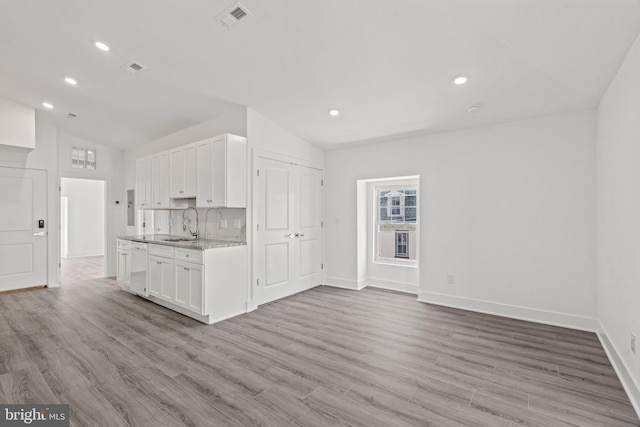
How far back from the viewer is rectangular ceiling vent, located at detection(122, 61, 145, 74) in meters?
3.38

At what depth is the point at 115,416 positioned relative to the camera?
196 cm

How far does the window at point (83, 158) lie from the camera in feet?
19.9

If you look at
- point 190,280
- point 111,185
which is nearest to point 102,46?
point 190,280

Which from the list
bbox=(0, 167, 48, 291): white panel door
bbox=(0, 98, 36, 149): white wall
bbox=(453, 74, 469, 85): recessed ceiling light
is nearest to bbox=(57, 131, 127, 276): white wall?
bbox=(0, 167, 48, 291): white panel door

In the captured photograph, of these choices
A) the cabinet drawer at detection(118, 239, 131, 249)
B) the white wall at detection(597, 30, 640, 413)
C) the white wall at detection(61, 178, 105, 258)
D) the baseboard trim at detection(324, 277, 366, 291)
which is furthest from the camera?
the white wall at detection(61, 178, 105, 258)

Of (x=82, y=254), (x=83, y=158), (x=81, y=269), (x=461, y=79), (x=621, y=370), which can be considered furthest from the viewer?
(x=82, y=254)

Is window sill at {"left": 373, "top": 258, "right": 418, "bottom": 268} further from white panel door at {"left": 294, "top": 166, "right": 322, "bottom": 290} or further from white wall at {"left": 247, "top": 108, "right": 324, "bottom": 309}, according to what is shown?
white wall at {"left": 247, "top": 108, "right": 324, "bottom": 309}

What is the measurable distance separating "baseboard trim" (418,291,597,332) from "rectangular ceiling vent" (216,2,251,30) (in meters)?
4.16

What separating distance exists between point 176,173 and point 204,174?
0.82 meters

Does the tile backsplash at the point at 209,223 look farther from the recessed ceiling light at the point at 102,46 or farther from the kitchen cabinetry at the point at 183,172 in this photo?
the recessed ceiling light at the point at 102,46

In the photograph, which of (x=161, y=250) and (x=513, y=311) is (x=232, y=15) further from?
(x=513, y=311)

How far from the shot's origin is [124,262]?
508 centimetres

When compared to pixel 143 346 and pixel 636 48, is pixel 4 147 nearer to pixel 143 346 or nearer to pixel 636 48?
pixel 143 346

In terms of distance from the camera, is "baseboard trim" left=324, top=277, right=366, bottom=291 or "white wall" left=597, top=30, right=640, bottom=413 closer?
"white wall" left=597, top=30, right=640, bottom=413
